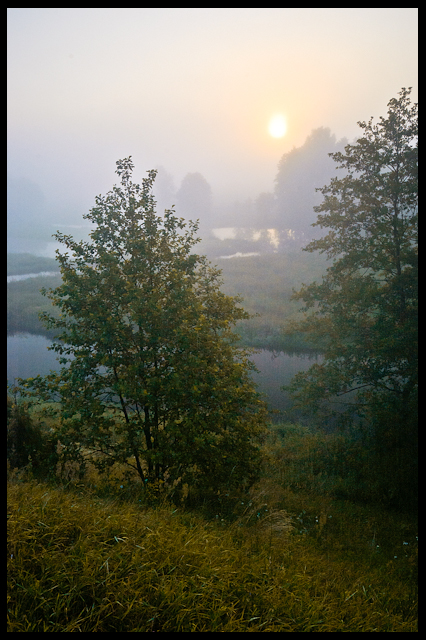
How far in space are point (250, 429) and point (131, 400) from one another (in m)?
2.51

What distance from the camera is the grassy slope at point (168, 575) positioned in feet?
9.96

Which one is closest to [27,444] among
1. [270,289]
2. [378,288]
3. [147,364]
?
[147,364]

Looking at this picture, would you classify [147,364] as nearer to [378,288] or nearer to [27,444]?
[27,444]

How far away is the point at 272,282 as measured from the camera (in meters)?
34.3

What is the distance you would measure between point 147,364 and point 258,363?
16006mm

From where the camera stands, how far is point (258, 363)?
875 inches

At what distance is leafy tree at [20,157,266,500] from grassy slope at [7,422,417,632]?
2.74ft

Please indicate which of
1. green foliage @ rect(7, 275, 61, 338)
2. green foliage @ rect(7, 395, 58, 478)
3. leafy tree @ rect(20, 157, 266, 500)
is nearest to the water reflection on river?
green foliage @ rect(7, 275, 61, 338)

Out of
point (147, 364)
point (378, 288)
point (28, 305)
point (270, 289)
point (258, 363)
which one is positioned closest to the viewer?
point (147, 364)

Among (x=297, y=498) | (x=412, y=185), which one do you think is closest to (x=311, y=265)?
(x=412, y=185)

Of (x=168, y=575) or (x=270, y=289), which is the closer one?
(x=168, y=575)

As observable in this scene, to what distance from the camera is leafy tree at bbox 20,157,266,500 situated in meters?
6.26

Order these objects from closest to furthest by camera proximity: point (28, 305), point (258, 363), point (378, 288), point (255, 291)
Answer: point (378, 288) < point (258, 363) < point (28, 305) < point (255, 291)

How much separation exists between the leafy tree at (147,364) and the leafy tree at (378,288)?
6060 mm
